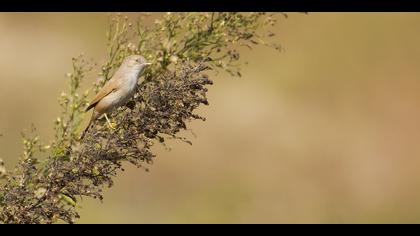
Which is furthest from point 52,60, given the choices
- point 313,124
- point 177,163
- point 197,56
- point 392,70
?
point 197,56

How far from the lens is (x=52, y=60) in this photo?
60.7 feet

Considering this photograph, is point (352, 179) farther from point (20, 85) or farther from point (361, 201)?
point (20, 85)

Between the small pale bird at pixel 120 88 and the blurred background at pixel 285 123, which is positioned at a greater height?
the blurred background at pixel 285 123

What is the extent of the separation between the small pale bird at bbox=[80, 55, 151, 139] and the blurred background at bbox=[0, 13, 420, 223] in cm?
595

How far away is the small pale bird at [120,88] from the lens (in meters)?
7.10

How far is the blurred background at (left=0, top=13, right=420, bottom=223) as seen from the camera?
15102mm

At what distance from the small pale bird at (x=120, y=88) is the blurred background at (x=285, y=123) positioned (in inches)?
234

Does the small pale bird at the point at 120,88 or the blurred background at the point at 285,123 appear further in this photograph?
the blurred background at the point at 285,123

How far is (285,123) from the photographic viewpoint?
57.2ft

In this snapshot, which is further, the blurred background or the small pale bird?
the blurred background

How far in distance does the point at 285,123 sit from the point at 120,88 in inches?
398

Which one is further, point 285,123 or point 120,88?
point 285,123

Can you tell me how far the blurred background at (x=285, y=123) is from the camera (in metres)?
15.1

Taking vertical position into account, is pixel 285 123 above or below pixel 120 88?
above
